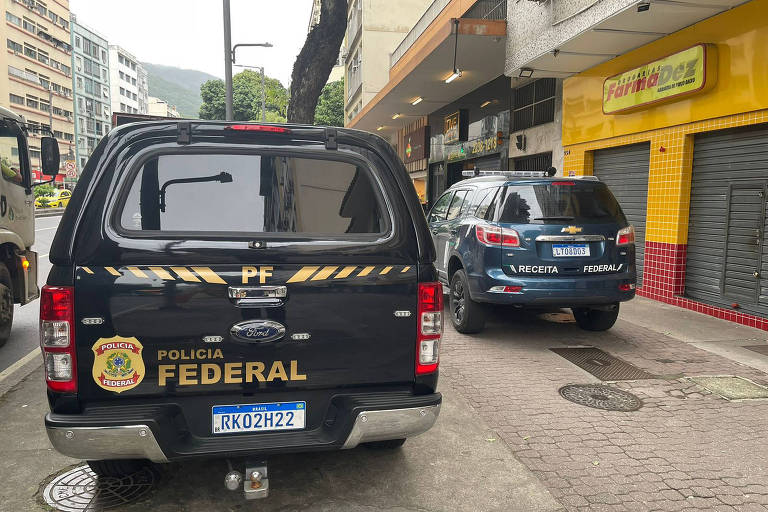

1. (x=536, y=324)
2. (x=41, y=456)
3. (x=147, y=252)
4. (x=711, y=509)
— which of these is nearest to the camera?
(x=147, y=252)

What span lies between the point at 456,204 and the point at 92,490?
5.53 meters

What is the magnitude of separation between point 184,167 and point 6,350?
4.93 m

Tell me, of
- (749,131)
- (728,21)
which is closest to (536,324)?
(749,131)

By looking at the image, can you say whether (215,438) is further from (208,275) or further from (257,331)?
(208,275)

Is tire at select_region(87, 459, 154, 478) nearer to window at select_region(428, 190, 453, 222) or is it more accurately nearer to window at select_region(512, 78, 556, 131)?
window at select_region(428, 190, 453, 222)

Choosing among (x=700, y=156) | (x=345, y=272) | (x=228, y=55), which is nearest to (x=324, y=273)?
(x=345, y=272)

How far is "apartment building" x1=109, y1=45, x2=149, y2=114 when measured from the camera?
91.0 metres

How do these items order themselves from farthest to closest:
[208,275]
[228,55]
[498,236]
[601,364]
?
[228,55] < [498,236] < [601,364] < [208,275]

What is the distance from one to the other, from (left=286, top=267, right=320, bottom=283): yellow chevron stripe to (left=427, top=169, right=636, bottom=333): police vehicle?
371 cm

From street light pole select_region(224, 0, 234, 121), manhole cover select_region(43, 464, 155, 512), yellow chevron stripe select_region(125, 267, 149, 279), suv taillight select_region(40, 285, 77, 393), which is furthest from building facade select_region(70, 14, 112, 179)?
yellow chevron stripe select_region(125, 267, 149, 279)

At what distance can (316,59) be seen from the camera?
528 inches

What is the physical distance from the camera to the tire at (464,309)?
664 centimetres

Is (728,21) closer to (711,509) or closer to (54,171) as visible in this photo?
(711,509)

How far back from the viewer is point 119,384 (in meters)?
2.54
